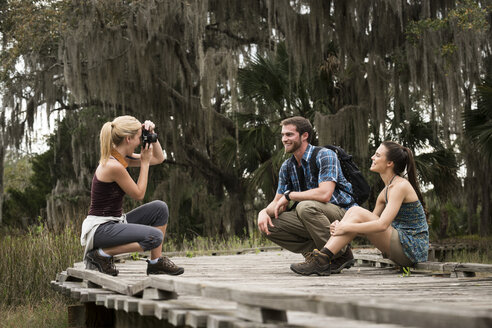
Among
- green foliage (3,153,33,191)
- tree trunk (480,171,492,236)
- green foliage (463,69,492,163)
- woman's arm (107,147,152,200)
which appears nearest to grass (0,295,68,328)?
woman's arm (107,147,152,200)

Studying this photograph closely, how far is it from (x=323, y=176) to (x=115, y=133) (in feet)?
5.24

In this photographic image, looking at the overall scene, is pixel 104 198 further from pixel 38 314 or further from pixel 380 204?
pixel 38 314

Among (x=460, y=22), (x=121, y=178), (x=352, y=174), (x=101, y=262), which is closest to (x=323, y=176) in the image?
(x=352, y=174)

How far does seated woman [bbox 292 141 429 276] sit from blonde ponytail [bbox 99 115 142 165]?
1.58m

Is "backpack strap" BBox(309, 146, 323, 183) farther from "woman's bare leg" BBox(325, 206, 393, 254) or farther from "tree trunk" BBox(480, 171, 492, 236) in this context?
"tree trunk" BBox(480, 171, 492, 236)

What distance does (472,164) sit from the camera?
16.6m

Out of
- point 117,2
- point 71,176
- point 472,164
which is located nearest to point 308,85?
point 117,2

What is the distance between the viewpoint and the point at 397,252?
4.80 m

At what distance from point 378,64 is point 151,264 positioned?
923 centimetres

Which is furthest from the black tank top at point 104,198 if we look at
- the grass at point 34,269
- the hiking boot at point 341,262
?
the grass at point 34,269

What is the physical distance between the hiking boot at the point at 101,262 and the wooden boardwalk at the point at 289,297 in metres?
0.09

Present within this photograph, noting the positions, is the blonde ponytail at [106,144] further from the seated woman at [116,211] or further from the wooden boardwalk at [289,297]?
the wooden boardwalk at [289,297]

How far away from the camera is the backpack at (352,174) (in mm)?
4922

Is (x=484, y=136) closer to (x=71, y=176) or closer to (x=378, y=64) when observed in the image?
(x=378, y=64)
